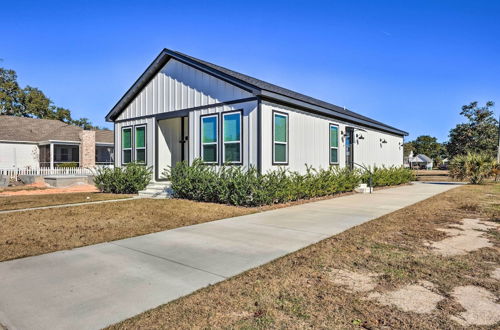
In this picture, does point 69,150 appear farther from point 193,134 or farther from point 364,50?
point 364,50

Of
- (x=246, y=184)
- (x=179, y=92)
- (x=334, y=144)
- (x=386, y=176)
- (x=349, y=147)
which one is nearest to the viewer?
(x=246, y=184)

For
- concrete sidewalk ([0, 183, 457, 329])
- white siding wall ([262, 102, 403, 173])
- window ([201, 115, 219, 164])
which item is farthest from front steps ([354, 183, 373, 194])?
concrete sidewalk ([0, 183, 457, 329])

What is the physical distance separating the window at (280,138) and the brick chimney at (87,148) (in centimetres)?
1879

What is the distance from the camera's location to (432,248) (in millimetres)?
4668

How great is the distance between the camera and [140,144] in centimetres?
1348

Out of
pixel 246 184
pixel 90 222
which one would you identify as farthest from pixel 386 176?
pixel 90 222

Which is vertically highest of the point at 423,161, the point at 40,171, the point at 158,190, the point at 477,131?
the point at 477,131

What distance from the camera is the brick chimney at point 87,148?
2362cm

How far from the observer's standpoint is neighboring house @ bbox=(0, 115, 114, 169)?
22484 mm

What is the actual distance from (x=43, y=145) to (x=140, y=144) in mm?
15116

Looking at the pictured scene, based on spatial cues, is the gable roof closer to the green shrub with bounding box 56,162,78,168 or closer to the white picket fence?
the white picket fence

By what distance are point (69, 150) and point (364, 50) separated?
22647 mm

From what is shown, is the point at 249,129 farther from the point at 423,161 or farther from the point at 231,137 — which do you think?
the point at 423,161

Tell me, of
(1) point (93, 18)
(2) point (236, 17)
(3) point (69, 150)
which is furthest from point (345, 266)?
(3) point (69, 150)
